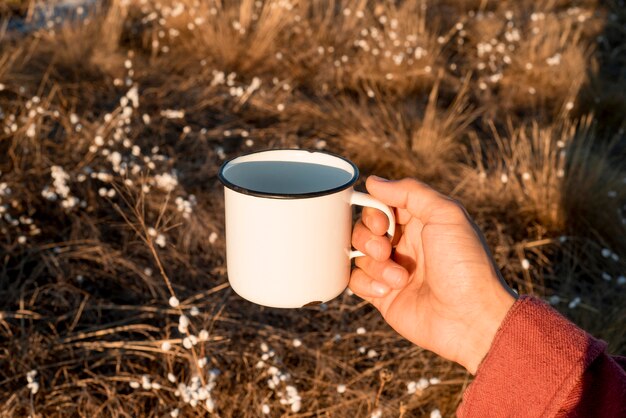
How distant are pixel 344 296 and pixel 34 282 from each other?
1217 mm

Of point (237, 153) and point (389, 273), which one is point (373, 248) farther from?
point (237, 153)

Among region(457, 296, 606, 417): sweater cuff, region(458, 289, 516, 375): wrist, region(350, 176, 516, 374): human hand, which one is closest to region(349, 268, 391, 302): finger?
region(350, 176, 516, 374): human hand

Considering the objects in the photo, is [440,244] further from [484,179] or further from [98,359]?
[484,179]

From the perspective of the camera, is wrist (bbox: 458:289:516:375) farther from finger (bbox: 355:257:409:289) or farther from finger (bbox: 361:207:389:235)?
finger (bbox: 361:207:389:235)

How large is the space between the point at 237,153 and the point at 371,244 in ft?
6.92

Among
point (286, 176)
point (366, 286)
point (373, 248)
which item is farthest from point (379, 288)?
point (286, 176)

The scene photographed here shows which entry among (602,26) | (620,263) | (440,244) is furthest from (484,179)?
(602,26)

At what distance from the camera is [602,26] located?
19.9 feet

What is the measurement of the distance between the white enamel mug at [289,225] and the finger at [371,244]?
0.08 metres

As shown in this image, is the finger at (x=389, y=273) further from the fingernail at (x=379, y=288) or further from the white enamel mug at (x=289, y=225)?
the white enamel mug at (x=289, y=225)

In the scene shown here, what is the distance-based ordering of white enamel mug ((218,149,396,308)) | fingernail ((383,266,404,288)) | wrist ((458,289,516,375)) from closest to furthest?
1. white enamel mug ((218,149,396,308))
2. wrist ((458,289,516,375))
3. fingernail ((383,266,404,288))

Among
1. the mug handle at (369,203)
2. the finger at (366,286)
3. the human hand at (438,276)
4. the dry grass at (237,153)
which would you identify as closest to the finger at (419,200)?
the human hand at (438,276)

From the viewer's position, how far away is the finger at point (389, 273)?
1797mm

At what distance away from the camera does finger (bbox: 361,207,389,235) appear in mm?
1701
